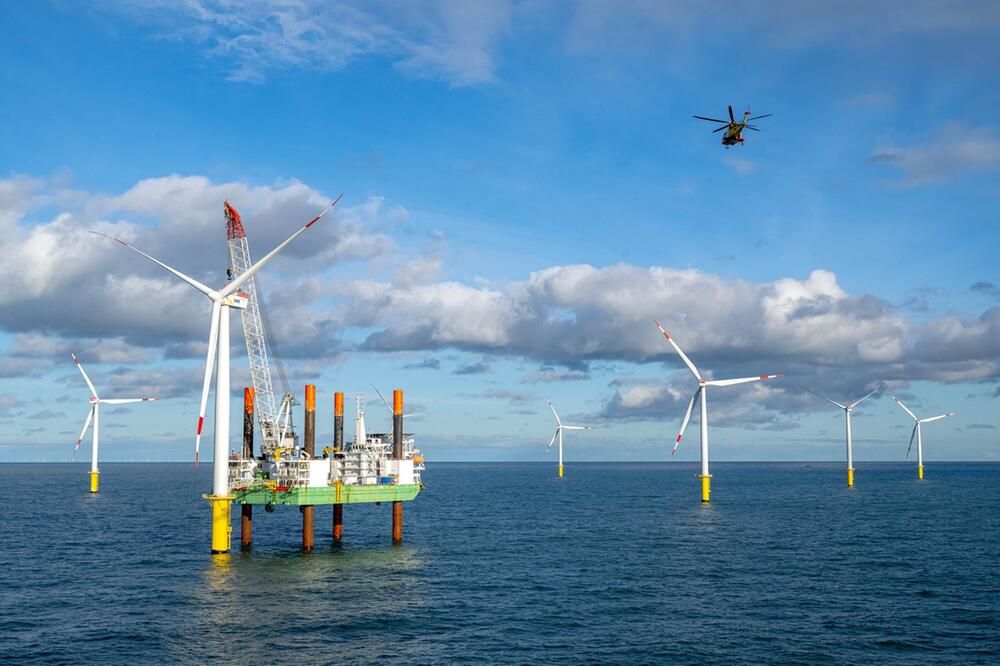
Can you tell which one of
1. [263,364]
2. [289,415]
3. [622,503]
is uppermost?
[263,364]

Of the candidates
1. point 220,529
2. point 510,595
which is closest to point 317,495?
point 220,529

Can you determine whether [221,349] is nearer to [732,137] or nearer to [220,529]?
[220,529]

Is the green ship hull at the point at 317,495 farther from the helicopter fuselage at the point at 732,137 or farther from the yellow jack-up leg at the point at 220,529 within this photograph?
the helicopter fuselage at the point at 732,137

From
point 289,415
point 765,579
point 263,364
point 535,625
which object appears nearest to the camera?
point 535,625

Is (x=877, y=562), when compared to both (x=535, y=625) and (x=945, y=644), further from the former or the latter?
(x=535, y=625)

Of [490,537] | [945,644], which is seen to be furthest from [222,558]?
[945,644]

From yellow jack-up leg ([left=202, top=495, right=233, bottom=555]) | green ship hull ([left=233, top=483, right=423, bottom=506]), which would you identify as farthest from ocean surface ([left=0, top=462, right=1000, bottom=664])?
green ship hull ([left=233, top=483, right=423, bottom=506])

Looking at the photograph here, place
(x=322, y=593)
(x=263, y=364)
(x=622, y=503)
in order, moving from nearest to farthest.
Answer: (x=322, y=593) → (x=263, y=364) → (x=622, y=503)
